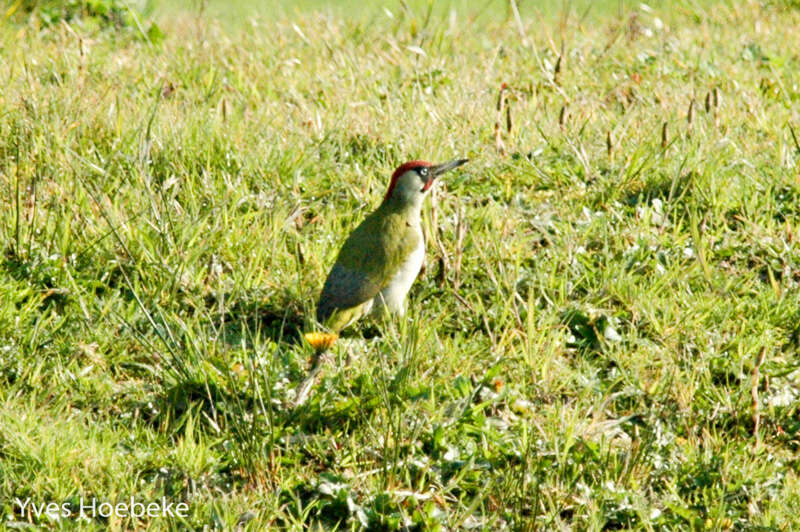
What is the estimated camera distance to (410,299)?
4840mm

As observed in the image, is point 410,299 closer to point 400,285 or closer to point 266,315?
point 400,285

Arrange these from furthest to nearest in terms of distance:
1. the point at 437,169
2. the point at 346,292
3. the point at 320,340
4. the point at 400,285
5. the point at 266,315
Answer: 1. the point at 437,169
2. the point at 266,315
3. the point at 400,285
4. the point at 346,292
5. the point at 320,340

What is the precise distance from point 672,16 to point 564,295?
431 centimetres

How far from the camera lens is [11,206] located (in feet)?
16.0

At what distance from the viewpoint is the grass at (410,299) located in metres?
3.74

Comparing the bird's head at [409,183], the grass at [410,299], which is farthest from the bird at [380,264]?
the grass at [410,299]

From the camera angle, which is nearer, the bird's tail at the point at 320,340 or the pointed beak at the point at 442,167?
the bird's tail at the point at 320,340

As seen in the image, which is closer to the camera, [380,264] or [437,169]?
[380,264]

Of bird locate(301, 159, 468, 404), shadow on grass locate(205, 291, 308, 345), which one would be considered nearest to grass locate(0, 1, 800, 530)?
shadow on grass locate(205, 291, 308, 345)

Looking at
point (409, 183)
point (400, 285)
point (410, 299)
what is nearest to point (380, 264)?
point (400, 285)

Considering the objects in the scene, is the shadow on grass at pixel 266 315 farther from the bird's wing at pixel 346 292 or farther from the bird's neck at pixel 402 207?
the bird's neck at pixel 402 207

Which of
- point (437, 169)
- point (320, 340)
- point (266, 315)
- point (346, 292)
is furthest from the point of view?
point (437, 169)

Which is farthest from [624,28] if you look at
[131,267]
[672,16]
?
[131,267]

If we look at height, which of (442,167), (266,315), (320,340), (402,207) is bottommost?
(266,315)
